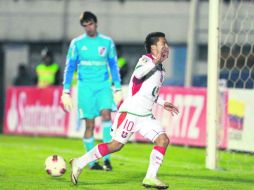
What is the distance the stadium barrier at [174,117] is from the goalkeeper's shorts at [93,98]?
3071 mm

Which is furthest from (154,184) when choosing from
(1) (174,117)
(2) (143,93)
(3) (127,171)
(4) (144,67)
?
(1) (174,117)

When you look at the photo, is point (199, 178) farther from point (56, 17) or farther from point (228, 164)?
point (56, 17)

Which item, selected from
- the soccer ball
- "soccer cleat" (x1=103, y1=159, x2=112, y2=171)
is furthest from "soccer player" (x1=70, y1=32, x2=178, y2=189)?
"soccer cleat" (x1=103, y1=159, x2=112, y2=171)

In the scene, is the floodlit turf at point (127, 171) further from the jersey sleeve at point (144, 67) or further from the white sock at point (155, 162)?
the jersey sleeve at point (144, 67)

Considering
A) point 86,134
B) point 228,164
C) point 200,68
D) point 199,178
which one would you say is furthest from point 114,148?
point 200,68

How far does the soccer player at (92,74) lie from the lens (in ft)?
44.3

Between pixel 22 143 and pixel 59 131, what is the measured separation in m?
2.55

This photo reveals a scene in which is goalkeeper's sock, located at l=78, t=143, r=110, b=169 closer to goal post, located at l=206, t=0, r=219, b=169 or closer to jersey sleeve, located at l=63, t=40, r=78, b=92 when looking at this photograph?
jersey sleeve, located at l=63, t=40, r=78, b=92

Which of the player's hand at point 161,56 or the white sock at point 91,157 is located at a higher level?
the player's hand at point 161,56

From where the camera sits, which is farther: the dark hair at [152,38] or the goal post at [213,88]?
the goal post at [213,88]

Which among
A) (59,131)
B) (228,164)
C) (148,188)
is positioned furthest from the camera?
(59,131)

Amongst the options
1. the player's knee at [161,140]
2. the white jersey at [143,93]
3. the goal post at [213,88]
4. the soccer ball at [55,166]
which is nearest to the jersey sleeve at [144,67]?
the white jersey at [143,93]

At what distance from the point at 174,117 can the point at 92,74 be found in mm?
5825

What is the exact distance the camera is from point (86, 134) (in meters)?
13.6
